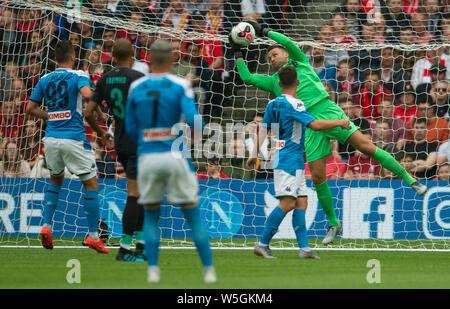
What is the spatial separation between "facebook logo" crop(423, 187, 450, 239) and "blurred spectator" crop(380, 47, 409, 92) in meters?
2.01

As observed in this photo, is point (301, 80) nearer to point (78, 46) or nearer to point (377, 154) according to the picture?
point (377, 154)

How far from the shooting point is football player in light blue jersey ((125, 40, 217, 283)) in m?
5.27

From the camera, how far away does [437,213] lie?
1082cm

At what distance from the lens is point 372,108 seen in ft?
39.0

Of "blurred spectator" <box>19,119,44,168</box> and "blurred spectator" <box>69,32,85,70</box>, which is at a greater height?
"blurred spectator" <box>69,32,85,70</box>

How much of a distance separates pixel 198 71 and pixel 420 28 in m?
3.70

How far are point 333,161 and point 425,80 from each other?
1.98 meters

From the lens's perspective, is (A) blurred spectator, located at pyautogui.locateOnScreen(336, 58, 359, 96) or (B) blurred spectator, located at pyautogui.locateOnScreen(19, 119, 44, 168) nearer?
(B) blurred spectator, located at pyautogui.locateOnScreen(19, 119, 44, 168)

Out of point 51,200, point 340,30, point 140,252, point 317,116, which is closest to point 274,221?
point 140,252

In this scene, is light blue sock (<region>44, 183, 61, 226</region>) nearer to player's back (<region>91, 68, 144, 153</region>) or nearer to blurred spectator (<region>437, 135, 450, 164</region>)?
player's back (<region>91, 68, 144, 153</region>)

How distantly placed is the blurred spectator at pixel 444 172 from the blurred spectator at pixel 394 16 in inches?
90.3

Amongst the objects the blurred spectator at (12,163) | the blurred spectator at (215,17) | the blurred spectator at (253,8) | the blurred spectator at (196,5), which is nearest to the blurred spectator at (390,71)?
the blurred spectator at (253,8)

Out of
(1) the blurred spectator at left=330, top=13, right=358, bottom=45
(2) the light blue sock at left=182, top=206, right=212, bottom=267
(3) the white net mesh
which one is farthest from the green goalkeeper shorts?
(2) the light blue sock at left=182, top=206, right=212, bottom=267

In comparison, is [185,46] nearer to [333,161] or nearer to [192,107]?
[333,161]
